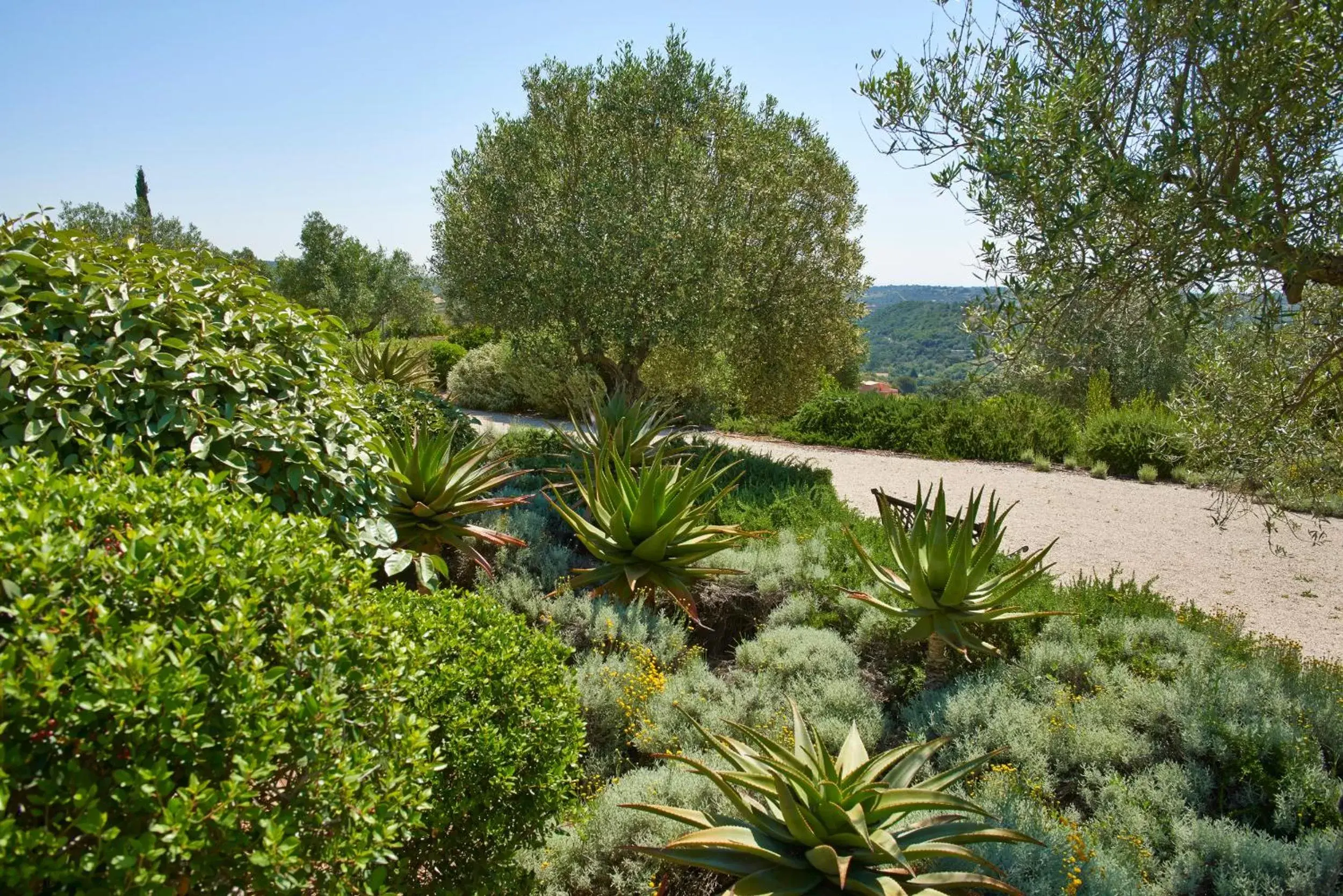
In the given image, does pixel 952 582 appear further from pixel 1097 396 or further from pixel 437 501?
pixel 1097 396

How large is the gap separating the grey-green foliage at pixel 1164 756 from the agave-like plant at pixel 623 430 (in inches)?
153

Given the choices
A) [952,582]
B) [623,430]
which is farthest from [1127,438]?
[952,582]

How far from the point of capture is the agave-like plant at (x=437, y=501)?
5211 mm

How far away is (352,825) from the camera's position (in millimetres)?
1835

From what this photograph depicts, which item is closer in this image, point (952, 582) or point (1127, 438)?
point (952, 582)

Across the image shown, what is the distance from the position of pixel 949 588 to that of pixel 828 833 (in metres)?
2.21

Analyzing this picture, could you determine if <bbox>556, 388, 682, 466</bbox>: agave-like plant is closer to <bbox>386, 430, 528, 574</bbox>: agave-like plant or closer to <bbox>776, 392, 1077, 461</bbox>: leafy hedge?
<bbox>386, 430, 528, 574</bbox>: agave-like plant

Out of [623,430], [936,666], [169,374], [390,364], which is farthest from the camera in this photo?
[390,364]

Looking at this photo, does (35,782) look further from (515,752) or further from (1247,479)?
(1247,479)

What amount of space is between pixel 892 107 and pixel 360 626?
12.9 feet

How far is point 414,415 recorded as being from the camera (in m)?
7.48

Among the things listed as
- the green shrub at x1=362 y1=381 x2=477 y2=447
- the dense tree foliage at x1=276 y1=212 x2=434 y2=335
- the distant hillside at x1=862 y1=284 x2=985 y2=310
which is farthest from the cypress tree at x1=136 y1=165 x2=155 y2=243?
the distant hillside at x1=862 y1=284 x2=985 y2=310

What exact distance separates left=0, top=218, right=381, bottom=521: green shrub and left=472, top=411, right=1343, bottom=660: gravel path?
21.0ft

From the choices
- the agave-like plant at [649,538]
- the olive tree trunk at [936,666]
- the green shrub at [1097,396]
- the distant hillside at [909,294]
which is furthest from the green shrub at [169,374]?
the distant hillside at [909,294]
